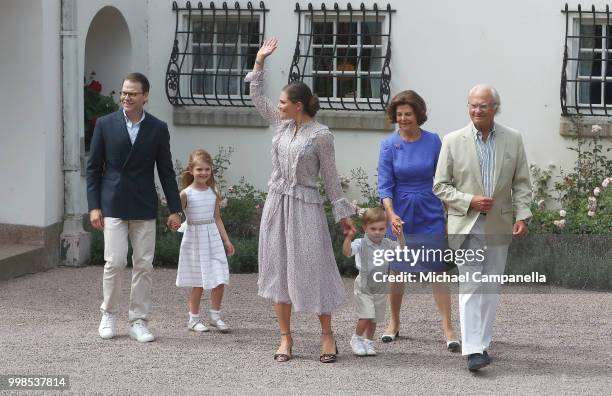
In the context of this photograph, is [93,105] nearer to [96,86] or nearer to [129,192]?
[96,86]

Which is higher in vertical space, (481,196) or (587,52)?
(587,52)

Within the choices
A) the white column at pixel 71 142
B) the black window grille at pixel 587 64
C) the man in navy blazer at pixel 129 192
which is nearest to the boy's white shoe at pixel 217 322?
the man in navy blazer at pixel 129 192

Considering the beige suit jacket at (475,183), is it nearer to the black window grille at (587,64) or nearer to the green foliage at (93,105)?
the black window grille at (587,64)

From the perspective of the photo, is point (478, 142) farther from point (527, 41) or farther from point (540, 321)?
point (527, 41)

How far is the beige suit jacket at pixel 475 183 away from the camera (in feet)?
24.8

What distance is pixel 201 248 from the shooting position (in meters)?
8.91

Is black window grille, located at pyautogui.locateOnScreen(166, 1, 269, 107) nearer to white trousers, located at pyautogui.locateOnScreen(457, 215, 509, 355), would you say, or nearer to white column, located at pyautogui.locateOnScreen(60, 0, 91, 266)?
white column, located at pyautogui.locateOnScreen(60, 0, 91, 266)

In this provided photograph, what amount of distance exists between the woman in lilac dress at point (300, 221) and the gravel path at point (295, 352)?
15.3 inches

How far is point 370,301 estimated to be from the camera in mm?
8023

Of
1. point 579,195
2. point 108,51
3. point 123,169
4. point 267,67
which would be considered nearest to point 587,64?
point 579,195

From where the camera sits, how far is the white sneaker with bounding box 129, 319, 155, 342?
8320mm

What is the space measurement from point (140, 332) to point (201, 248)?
2.78 ft

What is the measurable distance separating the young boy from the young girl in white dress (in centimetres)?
120

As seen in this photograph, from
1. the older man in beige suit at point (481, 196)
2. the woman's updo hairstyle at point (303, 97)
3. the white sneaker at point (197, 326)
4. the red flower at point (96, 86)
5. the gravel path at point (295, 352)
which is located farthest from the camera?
the red flower at point (96, 86)
